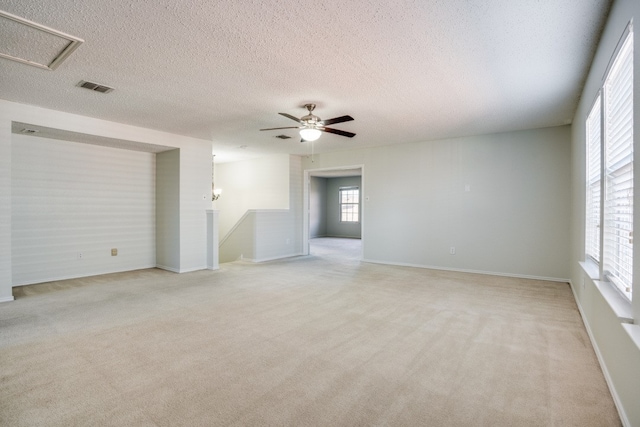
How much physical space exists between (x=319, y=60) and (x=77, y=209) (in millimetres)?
4895

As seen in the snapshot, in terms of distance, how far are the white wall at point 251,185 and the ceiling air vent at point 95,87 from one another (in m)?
4.57

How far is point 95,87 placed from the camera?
3617 millimetres

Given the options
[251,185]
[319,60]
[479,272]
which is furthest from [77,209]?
[479,272]

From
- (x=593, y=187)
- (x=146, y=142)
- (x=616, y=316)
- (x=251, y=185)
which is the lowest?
(x=616, y=316)

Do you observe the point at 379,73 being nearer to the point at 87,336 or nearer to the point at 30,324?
the point at 87,336

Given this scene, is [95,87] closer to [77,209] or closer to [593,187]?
[77,209]

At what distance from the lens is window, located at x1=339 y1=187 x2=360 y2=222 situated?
1265 centimetres

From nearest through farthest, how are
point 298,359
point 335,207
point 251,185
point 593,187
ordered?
point 298,359, point 593,187, point 251,185, point 335,207

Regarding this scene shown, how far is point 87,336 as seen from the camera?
3002 mm

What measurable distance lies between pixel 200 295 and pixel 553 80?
478 cm

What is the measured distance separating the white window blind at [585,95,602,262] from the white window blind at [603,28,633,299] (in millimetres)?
604

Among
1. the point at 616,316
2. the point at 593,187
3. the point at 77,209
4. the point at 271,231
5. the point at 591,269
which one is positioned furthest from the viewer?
the point at 271,231

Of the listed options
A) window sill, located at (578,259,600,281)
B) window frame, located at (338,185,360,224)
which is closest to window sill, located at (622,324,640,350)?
window sill, located at (578,259,600,281)

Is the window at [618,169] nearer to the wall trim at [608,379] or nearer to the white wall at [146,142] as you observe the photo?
the wall trim at [608,379]
